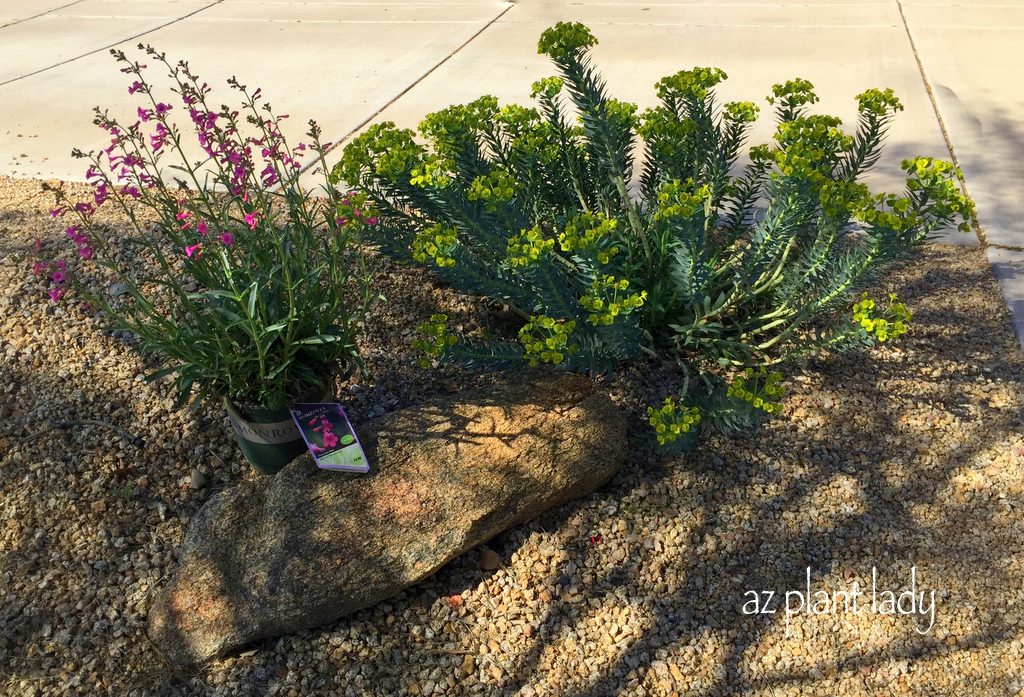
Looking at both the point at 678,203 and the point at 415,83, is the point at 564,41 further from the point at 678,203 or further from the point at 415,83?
the point at 415,83

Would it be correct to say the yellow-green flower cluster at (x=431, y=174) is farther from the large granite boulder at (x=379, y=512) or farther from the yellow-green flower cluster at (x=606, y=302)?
the large granite boulder at (x=379, y=512)

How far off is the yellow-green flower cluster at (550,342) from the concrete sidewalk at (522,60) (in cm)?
216

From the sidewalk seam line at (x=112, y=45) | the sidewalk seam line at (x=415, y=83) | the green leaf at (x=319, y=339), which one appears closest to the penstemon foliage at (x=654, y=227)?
the green leaf at (x=319, y=339)

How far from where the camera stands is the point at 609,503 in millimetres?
2627

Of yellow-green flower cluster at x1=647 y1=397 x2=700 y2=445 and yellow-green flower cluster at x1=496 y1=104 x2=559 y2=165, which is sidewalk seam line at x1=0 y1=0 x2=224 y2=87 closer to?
yellow-green flower cluster at x1=496 y1=104 x2=559 y2=165

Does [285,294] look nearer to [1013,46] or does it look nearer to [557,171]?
[557,171]

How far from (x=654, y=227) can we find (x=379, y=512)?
1296 millimetres

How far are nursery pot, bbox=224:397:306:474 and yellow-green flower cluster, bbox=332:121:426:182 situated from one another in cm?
74

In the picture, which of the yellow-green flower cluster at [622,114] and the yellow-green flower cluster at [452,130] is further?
the yellow-green flower cluster at [622,114]

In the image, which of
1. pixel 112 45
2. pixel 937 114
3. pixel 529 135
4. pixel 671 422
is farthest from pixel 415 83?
pixel 671 422

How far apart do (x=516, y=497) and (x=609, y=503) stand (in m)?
0.33

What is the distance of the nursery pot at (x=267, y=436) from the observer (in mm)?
2525

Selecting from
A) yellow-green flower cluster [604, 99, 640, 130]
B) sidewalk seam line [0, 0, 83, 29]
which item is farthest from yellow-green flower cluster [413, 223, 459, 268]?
sidewalk seam line [0, 0, 83, 29]

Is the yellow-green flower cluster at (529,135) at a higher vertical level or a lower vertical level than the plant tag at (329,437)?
higher
